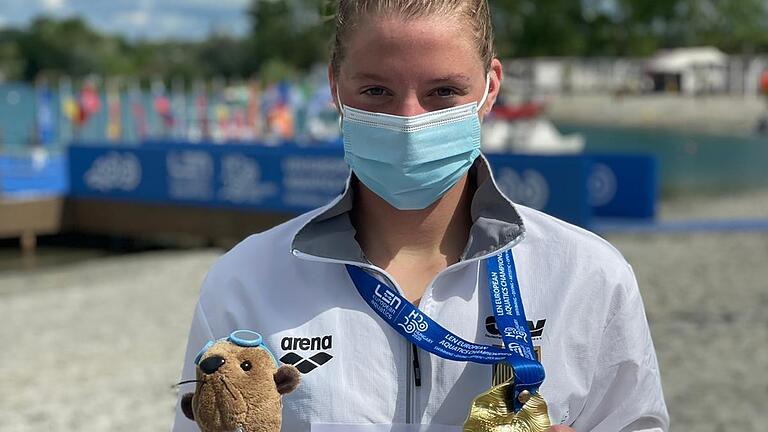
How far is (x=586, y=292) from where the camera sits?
6.36 feet

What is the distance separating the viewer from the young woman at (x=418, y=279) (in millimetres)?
1885

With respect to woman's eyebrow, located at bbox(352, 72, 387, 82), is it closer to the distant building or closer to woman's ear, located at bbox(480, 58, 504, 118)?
woman's ear, located at bbox(480, 58, 504, 118)

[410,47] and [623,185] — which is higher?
[410,47]

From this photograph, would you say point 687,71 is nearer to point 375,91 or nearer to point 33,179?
point 33,179

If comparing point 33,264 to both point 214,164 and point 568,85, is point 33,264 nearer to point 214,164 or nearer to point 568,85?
point 214,164

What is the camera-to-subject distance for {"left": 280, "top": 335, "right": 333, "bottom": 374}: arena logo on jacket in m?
1.91

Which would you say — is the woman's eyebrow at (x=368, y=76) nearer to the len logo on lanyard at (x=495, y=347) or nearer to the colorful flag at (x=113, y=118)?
the len logo on lanyard at (x=495, y=347)

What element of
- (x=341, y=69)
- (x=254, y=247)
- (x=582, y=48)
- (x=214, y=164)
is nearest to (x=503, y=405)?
(x=254, y=247)

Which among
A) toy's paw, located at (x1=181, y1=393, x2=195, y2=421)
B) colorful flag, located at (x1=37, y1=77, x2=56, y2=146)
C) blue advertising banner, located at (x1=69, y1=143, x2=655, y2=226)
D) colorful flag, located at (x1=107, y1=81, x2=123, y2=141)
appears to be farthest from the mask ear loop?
colorful flag, located at (x1=107, y1=81, x2=123, y2=141)

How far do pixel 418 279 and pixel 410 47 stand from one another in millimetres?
495

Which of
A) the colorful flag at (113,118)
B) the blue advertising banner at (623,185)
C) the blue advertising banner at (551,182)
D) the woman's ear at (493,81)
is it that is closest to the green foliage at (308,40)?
the colorful flag at (113,118)

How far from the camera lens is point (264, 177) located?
16000mm

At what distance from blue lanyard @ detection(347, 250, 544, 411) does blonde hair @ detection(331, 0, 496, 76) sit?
18.4 inches

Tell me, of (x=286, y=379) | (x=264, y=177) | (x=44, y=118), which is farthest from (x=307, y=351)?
(x=44, y=118)
